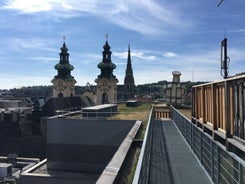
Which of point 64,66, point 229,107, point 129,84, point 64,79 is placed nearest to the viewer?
point 229,107

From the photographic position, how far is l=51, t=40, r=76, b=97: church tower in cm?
5444

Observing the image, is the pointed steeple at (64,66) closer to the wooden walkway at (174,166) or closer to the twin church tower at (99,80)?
the twin church tower at (99,80)

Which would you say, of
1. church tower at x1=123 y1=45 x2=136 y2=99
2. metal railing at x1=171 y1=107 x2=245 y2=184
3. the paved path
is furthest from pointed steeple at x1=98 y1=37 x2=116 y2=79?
metal railing at x1=171 y1=107 x2=245 y2=184

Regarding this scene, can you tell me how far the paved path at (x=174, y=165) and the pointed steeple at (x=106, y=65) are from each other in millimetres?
42685

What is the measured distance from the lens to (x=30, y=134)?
4416 centimetres

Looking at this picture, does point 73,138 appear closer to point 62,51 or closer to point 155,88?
point 62,51

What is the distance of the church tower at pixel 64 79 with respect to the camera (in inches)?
2143

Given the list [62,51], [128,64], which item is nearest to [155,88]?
[128,64]

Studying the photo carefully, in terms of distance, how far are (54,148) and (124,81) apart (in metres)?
70.9

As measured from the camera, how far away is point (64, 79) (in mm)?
54656

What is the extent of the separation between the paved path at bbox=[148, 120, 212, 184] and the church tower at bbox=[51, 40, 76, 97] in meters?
46.0

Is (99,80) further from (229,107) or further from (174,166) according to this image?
(229,107)

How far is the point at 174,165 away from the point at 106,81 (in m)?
44.5

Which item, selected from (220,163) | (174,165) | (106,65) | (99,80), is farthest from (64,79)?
(220,163)
